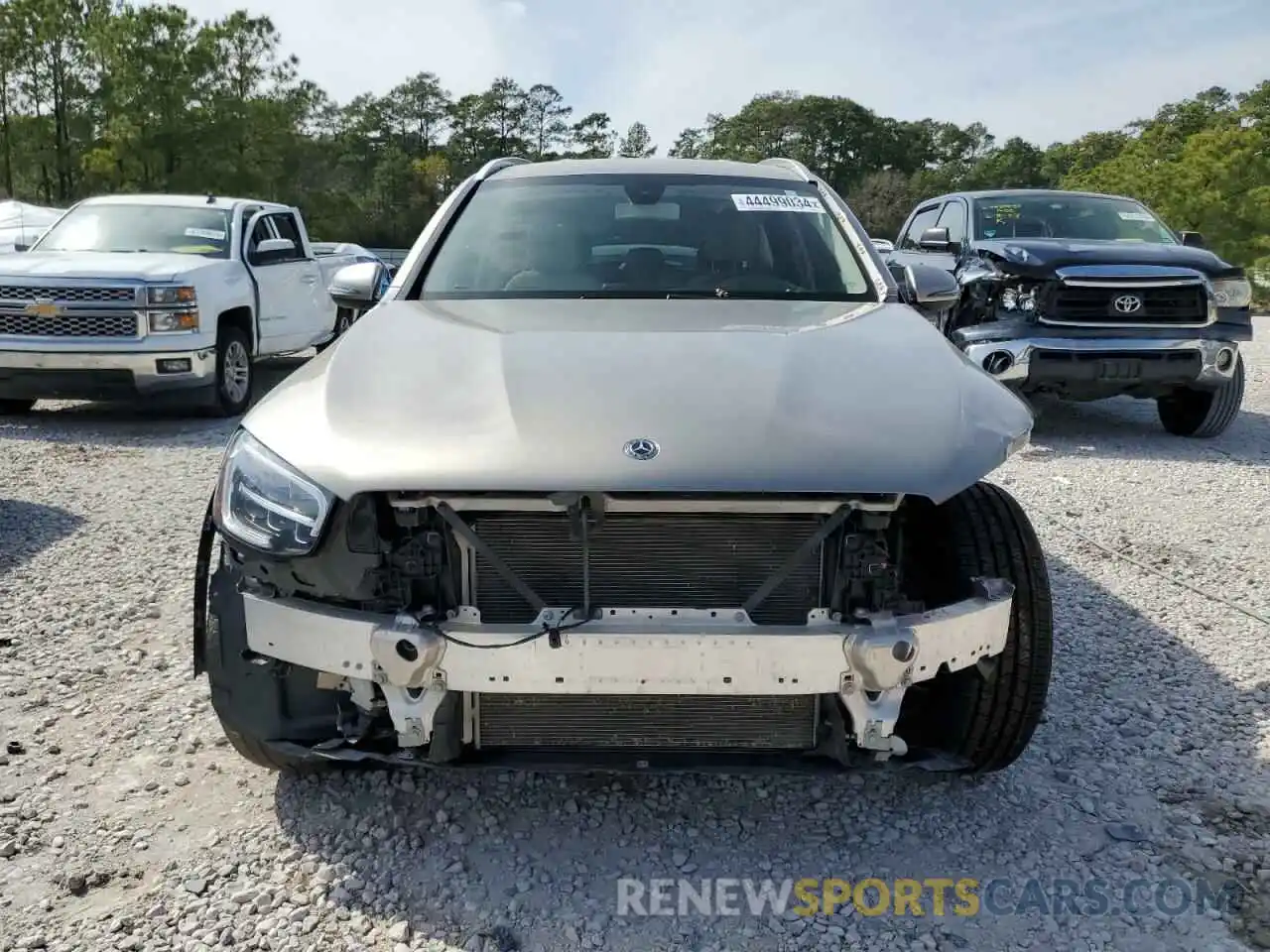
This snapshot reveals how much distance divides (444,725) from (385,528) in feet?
1.46

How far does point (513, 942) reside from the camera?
2.18m

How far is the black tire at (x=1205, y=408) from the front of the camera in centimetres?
745

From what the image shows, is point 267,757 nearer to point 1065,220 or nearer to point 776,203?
point 776,203

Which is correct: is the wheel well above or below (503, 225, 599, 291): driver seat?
below

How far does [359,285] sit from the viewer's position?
3701 millimetres

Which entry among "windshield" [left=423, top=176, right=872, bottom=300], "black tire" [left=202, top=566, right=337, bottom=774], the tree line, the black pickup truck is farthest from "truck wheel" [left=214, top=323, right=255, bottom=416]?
the tree line

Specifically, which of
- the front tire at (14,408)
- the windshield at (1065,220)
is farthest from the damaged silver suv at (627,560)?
the front tire at (14,408)

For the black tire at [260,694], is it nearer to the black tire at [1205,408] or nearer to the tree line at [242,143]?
the black tire at [1205,408]

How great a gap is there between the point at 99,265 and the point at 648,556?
280 inches

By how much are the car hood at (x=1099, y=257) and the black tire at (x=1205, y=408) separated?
68 cm

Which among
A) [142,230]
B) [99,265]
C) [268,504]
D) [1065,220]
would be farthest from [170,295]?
[1065,220]

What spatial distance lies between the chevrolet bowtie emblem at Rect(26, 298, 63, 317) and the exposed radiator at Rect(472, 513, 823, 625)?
6.68 metres

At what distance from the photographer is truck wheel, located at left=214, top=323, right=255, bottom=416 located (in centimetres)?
834

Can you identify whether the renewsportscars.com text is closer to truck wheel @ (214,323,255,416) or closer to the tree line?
truck wheel @ (214,323,255,416)
